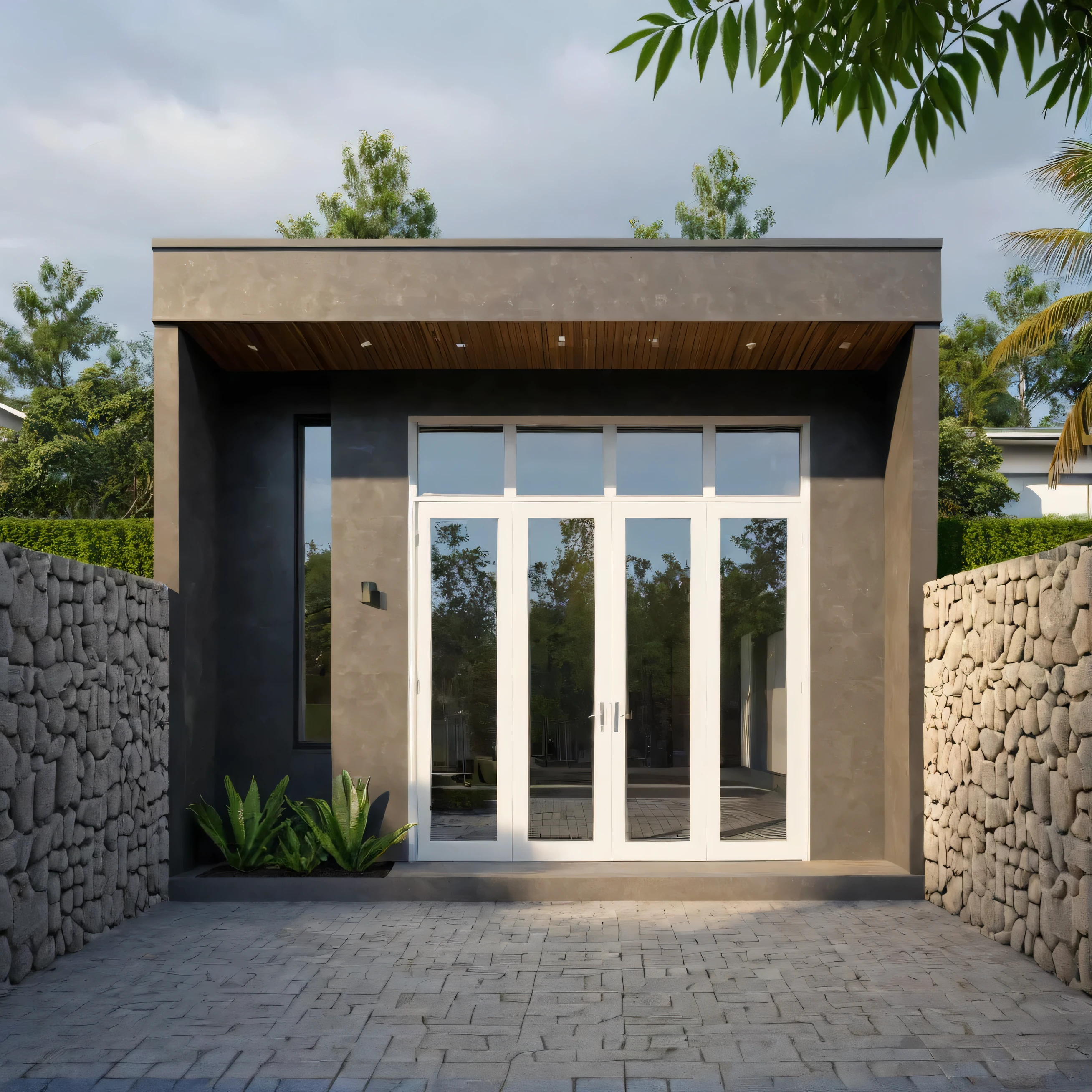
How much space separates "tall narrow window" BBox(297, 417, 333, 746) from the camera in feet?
23.4

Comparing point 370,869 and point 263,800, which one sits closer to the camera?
point 370,869

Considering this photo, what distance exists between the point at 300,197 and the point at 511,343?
634 inches

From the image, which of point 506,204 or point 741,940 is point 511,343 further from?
point 506,204

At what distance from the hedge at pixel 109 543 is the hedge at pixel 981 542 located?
7.62 metres

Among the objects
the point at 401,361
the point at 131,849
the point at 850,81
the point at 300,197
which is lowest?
the point at 131,849

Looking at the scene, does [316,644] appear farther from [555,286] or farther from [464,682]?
[555,286]

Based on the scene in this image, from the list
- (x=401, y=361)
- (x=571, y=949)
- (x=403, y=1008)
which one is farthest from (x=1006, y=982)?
(x=401, y=361)

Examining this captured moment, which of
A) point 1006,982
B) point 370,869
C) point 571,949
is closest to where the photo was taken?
point 1006,982

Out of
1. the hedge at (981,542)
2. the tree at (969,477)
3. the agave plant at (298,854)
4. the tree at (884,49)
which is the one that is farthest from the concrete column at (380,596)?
the tree at (969,477)

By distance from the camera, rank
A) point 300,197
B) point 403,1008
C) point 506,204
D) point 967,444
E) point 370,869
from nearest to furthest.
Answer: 1. point 403,1008
2. point 370,869
3. point 967,444
4. point 300,197
5. point 506,204

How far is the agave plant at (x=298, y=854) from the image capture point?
624cm

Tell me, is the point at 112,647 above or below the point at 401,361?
below

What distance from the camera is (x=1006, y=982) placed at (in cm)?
434

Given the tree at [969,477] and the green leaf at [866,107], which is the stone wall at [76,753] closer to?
the green leaf at [866,107]
